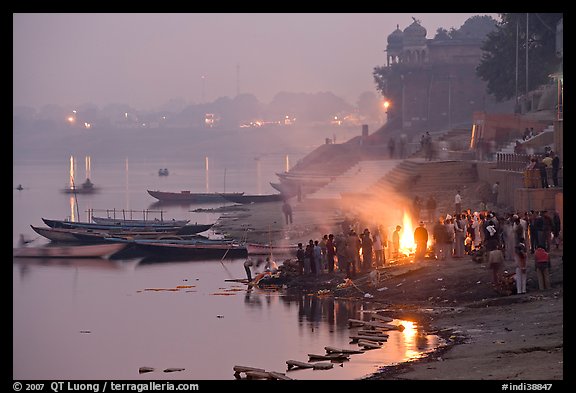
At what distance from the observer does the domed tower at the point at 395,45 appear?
106312mm

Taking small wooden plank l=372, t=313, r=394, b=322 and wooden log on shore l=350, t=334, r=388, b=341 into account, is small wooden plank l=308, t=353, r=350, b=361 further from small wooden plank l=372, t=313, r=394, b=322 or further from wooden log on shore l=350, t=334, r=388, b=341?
small wooden plank l=372, t=313, r=394, b=322

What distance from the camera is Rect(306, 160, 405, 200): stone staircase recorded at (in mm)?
55325

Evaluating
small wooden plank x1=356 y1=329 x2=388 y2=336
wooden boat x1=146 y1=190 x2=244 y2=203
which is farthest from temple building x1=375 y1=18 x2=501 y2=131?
small wooden plank x1=356 y1=329 x2=388 y2=336

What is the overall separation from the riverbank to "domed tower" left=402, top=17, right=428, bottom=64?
234 ft

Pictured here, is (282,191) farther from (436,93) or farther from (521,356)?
(521,356)

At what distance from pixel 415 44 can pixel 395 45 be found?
203 inches

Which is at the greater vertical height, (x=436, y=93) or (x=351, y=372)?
(x=436, y=93)

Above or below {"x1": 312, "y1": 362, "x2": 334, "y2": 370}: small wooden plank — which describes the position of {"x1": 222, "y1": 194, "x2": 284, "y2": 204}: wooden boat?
above

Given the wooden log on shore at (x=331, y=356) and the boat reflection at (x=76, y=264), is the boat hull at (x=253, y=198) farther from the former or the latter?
the wooden log on shore at (x=331, y=356)
